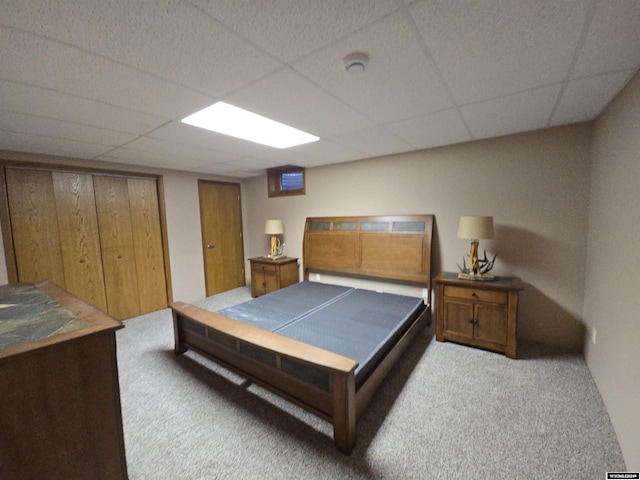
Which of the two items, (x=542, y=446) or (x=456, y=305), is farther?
(x=456, y=305)

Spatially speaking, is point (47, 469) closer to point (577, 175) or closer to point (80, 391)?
point (80, 391)

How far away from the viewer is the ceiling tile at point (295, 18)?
0.95 m

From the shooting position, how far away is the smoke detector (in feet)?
4.12

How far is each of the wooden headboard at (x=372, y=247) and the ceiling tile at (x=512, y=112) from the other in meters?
1.16

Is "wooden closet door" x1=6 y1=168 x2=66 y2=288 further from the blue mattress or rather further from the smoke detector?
the smoke detector

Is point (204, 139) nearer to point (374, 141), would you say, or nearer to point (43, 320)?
point (374, 141)

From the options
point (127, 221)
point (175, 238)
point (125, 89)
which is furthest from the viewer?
point (175, 238)

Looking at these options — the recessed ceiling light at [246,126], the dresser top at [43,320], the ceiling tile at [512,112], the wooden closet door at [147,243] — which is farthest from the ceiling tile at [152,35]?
the wooden closet door at [147,243]

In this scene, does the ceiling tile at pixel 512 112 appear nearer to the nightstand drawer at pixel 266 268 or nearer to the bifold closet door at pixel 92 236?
the nightstand drawer at pixel 266 268

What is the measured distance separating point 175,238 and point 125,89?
3019 mm

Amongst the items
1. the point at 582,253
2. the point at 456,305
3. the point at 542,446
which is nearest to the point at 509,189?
the point at 582,253

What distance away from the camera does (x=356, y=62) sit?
128 cm

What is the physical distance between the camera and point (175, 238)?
4.17 meters

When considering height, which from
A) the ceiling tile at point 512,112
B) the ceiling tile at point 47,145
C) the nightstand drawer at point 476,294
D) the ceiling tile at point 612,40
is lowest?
the nightstand drawer at point 476,294
